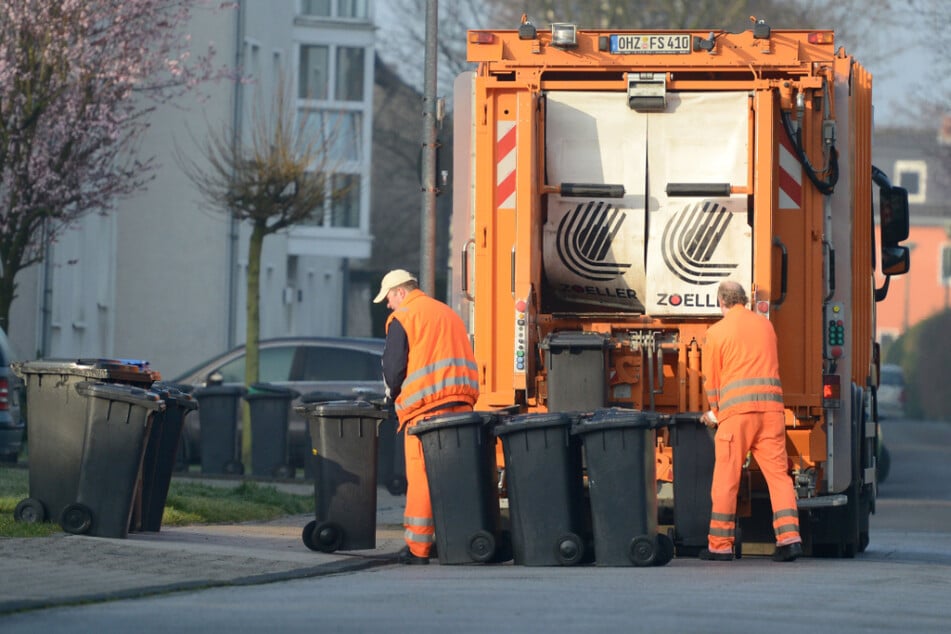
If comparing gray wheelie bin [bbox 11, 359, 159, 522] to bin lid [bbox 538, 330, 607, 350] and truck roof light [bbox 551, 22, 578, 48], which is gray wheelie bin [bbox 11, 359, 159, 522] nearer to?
bin lid [bbox 538, 330, 607, 350]

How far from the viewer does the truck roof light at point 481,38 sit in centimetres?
1129

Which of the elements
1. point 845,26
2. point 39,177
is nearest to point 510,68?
point 39,177

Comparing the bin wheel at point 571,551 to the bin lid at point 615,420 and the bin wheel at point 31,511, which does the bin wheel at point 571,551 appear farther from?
the bin wheel at point 31,511

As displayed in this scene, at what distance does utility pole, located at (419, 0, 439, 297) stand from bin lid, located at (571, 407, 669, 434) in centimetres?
380

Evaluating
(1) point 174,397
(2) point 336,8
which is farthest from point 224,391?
(2) point 336,8

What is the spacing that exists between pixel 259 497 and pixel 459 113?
4606mm

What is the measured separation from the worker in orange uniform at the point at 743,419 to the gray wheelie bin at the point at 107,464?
10.2 feet

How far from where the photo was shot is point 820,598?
28.6 ft

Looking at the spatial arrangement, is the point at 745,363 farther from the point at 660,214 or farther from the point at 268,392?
the point at 268,392

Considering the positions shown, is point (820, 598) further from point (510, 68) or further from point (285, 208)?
point (285, 208)

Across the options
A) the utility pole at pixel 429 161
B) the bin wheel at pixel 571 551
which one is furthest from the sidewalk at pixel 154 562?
the utility pole at pixel 429 161

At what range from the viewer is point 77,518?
1076 centimetres

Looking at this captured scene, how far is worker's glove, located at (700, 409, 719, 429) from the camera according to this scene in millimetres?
10711

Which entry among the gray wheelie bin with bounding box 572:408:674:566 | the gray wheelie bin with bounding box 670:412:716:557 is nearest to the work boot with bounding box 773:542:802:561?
the gray wheelie bin with bounding box 670:412:716:557
